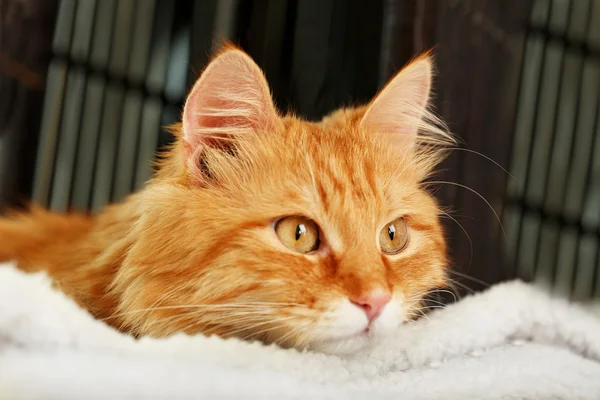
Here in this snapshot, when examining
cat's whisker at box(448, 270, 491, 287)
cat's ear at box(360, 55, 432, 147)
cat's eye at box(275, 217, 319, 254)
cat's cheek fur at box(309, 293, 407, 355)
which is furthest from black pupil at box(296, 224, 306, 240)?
cat's whisker at box(448, 270, 491, 287)

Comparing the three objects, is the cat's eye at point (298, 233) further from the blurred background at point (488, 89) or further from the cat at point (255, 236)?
the blurred background at point (488, 89)

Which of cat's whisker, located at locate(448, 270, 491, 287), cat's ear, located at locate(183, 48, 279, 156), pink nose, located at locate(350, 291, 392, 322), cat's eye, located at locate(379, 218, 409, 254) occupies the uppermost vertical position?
cat's ear, located at locate(183, 48, 279, 156)

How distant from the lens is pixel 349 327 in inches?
26.3

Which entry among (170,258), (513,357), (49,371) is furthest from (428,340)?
(49,371)

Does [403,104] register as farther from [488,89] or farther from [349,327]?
[349,327]

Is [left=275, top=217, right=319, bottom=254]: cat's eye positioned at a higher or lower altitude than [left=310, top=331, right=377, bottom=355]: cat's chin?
higher

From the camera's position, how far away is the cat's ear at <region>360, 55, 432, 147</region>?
0.91 metres

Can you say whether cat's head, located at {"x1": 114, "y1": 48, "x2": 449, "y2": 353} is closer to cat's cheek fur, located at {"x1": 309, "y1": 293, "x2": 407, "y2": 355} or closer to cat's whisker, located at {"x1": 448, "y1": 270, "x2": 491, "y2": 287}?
cat's cheek fur, located at {"x1": 309, "y1": 293, "x2": 407, "y2": 355}

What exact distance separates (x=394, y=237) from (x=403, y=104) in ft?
0.77

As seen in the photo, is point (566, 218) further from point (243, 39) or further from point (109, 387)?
point (109, 387)

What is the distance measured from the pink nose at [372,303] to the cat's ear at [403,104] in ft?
1.09

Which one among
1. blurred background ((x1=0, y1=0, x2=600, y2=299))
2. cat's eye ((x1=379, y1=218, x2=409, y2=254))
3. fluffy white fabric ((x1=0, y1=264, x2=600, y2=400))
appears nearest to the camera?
fluffy white fabric ((x1=0, y1=264, x2=600, y2=400))

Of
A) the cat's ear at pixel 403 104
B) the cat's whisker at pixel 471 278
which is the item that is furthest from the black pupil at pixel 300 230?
the cat's whisker at pixel 471 278

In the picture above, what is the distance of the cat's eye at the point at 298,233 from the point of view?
741 millimetres
